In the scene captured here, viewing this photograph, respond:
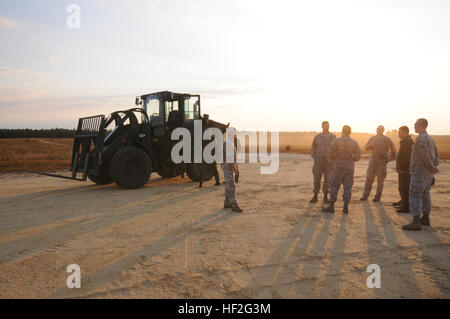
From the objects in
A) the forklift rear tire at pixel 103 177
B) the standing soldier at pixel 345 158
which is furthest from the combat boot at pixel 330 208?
the forklift rear tire at pixel 103 177

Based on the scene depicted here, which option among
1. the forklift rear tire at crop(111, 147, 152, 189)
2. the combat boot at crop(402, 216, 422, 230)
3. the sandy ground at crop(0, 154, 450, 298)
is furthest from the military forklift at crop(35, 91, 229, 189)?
the combat boot at crop(402, 216, 422, 230)

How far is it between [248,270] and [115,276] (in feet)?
→ 5.03

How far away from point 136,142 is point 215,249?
21.2ft

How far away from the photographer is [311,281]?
353cm

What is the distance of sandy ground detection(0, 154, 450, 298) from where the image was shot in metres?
3.41

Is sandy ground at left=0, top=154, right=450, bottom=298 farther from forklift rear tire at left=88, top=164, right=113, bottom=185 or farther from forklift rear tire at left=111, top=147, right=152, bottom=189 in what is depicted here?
forklift rear tire at left=88, top=164, right=113, bottom=185

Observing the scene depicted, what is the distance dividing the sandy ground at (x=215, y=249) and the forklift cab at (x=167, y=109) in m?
3.23

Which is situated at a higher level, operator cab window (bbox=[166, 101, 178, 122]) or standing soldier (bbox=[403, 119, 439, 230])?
operator cab window (bbox=[166, 101, 178, 122])

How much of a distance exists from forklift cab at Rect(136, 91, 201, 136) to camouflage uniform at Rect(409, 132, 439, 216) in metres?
7.11

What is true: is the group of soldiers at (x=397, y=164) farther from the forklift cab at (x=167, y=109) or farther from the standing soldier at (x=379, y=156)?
the forklift cab at (x=167, y=109)

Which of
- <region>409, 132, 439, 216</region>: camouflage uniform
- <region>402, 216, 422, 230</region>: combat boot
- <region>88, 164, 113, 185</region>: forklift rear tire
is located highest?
<region>409, 132, 439, 216</region>: camouflage uniform

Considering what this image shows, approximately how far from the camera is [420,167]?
17.9 ft
